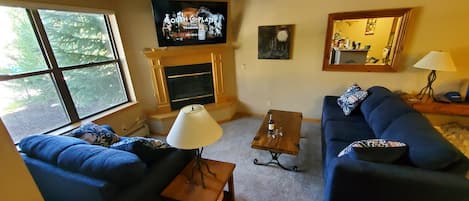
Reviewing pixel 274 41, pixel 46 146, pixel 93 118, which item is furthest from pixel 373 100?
pixel 93 118

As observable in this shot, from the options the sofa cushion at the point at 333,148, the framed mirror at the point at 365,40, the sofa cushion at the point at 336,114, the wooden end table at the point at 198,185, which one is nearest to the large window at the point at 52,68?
the wooden end table at the point at 198,185

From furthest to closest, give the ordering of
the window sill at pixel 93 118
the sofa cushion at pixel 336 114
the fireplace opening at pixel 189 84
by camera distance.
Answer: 1. the fireplace opening at pixel 189 84
2. the sofa cushion at pixel 336 114
3. the window sill at pixel 93 118

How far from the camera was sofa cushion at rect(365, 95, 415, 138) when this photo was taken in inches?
80.8

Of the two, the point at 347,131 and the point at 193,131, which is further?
the point at 347,131

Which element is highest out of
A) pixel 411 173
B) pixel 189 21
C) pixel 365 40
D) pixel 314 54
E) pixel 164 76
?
pixel 189 21

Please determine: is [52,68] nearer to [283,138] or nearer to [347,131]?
[283,138]

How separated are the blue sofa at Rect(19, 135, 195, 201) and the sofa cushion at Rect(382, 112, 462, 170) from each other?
70.6 inches

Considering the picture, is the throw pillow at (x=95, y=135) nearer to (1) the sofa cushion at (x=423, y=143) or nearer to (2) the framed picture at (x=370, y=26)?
(1) the sofa cushion at (x=423, y=143)

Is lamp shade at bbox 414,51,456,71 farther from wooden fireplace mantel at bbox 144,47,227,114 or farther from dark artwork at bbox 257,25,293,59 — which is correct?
wooden fireplace mantel at bbox 144,47,227,114

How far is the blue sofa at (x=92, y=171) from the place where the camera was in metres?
1.22

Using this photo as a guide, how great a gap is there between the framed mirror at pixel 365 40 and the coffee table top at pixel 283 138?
1.28 metres

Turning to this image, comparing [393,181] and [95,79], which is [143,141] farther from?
[95,79]

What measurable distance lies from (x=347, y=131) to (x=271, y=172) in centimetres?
100

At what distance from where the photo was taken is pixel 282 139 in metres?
2.28
